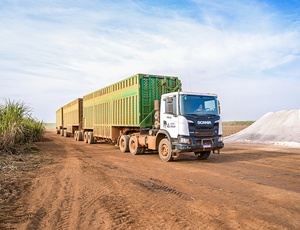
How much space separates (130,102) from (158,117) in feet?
8.12

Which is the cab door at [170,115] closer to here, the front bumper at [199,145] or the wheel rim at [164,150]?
the front bumper at [199,145]

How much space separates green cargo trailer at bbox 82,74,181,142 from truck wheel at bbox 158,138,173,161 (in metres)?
1.82

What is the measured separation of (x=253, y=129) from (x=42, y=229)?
23.7 metres

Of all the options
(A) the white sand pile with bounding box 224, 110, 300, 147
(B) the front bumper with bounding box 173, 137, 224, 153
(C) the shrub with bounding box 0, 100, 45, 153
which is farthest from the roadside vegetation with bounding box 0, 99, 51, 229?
(A) the white sand pile with bounding box 224, 110, 300, 147

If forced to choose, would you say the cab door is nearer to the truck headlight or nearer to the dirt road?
the truck headlight

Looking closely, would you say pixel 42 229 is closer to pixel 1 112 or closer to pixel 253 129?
pixel 1 112

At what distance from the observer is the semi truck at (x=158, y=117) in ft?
33.1

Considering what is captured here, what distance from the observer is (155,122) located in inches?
468

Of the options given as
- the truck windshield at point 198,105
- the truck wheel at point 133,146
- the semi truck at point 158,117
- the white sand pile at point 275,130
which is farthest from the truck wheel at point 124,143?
the white sand pile at point 275,130

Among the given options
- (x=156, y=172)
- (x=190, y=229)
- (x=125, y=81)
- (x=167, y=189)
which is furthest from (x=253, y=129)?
(x=190, y=229)

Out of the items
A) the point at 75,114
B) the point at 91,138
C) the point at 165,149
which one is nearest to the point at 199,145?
the point at 165,149

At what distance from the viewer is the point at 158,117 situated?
458 inches

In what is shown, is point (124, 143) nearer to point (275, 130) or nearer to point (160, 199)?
point (160, 199)

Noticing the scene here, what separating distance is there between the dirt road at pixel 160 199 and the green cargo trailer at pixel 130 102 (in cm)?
450
